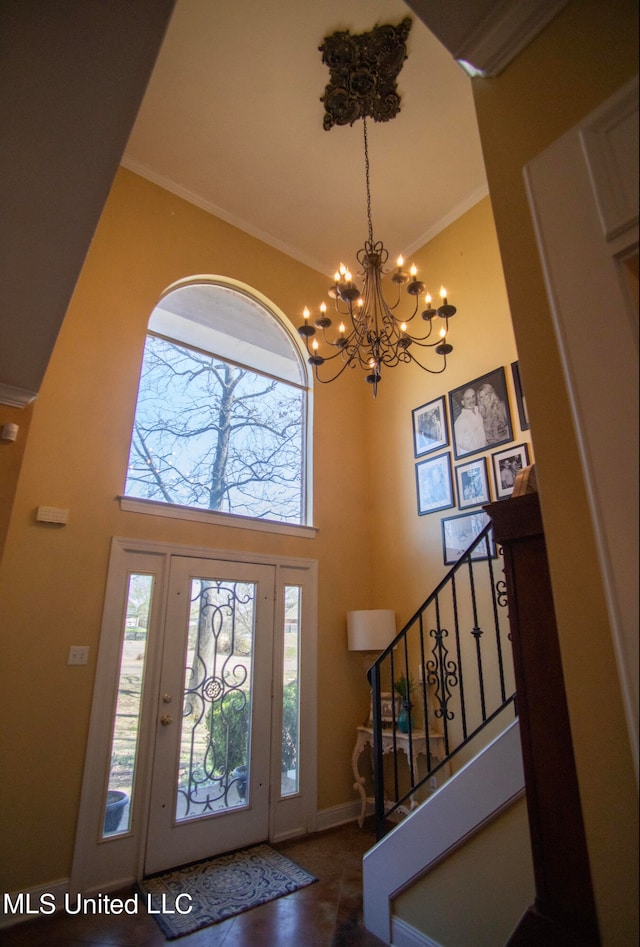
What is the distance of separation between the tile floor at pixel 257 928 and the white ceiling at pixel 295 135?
A: 17.5 ft

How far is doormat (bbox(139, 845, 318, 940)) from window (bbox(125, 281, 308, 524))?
2397 mm

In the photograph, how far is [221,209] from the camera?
15.1 feet

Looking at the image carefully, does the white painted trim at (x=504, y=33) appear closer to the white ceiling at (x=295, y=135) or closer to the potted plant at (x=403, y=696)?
the white ceiling at (x=295, y=135)

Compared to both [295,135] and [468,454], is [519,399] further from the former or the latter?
[295,135]

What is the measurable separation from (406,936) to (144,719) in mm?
1890

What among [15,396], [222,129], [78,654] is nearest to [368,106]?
[222,129]

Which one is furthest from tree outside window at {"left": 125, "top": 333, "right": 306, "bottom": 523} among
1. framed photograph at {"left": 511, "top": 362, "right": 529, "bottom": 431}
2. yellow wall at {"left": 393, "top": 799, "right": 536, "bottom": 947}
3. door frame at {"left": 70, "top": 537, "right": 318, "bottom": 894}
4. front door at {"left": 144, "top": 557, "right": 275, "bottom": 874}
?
yellow wall at {"left": 393, "top": 799, "right": 536, "bottom": 947}

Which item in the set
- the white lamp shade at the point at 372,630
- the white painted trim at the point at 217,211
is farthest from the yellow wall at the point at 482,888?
the white painted trim at the point at 217,211

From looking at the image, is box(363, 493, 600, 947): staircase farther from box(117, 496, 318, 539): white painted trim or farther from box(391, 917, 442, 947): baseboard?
box(117, 496, 318, 539): white painted trim

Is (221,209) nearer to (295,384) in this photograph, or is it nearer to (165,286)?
(165,286)

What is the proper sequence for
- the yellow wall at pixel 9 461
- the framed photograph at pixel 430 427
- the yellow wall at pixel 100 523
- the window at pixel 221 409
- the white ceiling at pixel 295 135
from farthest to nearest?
1. the framed photograph at pixel 430 427
2. the window at pixel 221 409
3. the white ceiling at pixel 295 135
4. the yellow wall at pixel 100 523
5. the yellow wall at pixel 9 461

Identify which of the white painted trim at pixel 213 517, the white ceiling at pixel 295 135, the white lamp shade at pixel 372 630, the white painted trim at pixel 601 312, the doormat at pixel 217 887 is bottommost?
the doormat at pixel 217 887

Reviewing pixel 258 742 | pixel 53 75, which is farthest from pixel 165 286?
pixel 258 742

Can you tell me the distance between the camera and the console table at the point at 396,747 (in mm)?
3506
